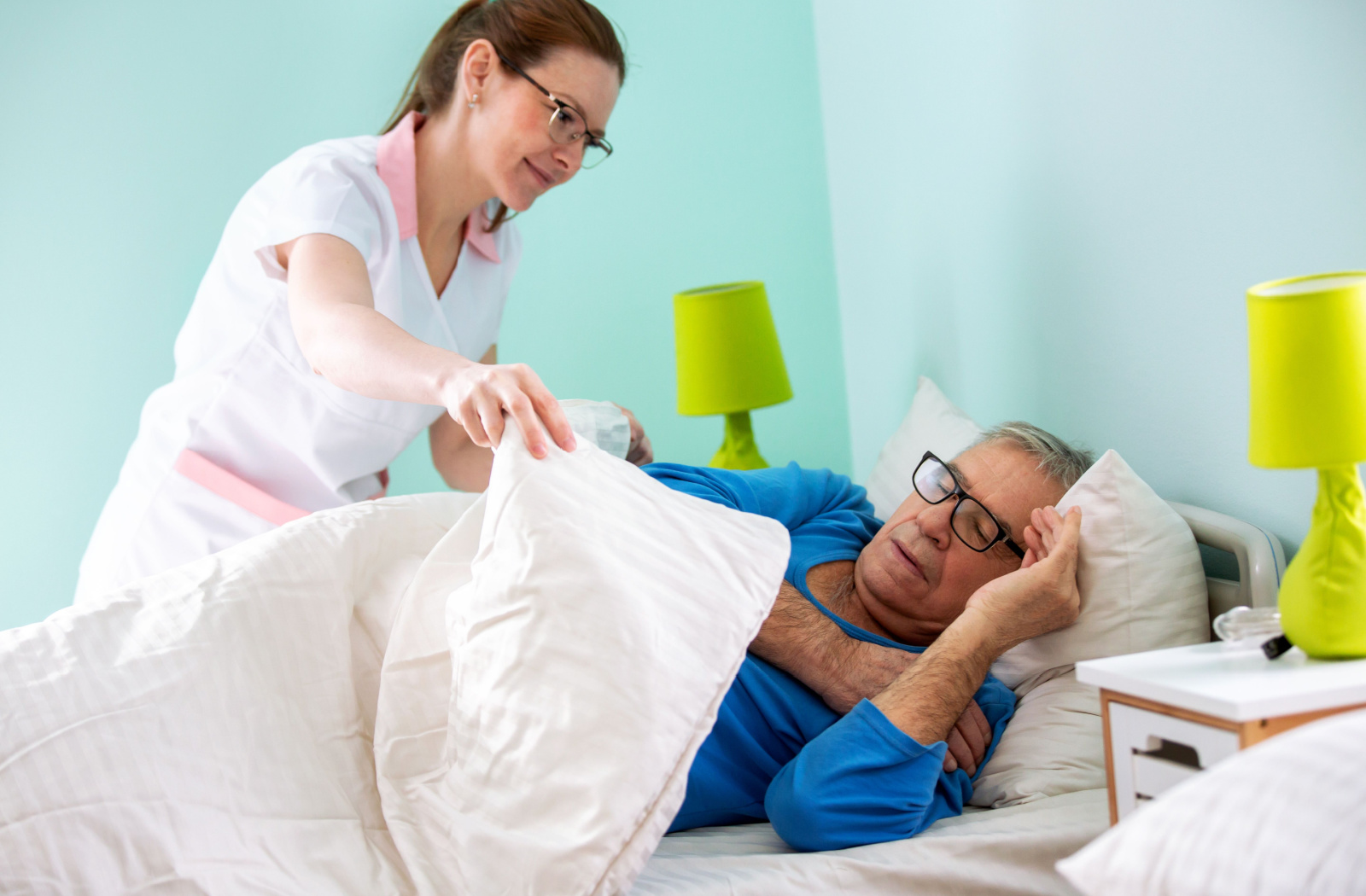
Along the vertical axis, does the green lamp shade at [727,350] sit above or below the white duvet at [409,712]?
above

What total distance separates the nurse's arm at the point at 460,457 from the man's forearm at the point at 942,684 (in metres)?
1.16

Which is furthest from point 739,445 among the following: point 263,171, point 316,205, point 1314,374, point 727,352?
point 1314,374

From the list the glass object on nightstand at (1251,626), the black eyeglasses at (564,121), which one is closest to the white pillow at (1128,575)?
the glass object on nightstand at (1251,626)

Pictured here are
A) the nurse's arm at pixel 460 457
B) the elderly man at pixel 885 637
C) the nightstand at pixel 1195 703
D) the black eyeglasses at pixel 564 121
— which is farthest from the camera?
the nurse's arm at pixel 460 457

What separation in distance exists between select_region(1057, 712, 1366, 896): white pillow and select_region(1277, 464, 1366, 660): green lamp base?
0.20 metres

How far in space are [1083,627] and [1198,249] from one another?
51 centimetres

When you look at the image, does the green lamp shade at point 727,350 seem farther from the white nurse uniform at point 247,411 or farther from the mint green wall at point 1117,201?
the white nurse uniform at point 247,411

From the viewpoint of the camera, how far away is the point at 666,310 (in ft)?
9.03

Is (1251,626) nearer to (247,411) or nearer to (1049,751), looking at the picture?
(1049,751)

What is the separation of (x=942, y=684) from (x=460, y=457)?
1.26 m

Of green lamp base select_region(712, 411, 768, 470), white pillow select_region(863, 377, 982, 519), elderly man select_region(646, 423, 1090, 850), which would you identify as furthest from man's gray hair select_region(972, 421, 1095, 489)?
green lamp base select_region(712, 411, 768, 470)

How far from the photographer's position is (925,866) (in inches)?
37.9

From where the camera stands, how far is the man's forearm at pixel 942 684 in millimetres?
1104

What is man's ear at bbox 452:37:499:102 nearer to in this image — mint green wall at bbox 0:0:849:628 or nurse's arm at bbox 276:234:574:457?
nurse's arm at bbox 276:234:574:457
